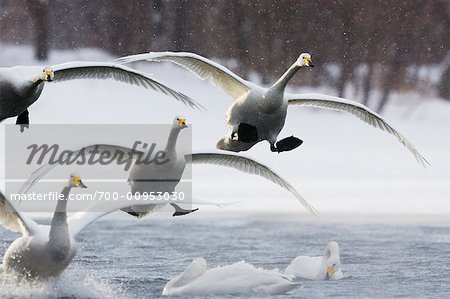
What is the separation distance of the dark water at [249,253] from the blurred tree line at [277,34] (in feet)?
22.3

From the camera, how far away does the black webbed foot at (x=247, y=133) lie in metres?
10.2

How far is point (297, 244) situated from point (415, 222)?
4.31 feet

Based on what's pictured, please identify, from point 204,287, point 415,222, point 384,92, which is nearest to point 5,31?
point 384,92

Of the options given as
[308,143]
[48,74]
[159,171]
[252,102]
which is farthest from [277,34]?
[48,74]

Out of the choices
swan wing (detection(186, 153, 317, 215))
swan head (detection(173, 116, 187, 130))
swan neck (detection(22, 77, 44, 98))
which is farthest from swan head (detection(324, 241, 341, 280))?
swan neck (detection(22, 77, 44, 98))

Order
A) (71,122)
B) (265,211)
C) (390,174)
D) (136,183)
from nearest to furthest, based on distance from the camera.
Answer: (136,183) < (265,211) < (390,174) < (71,122)

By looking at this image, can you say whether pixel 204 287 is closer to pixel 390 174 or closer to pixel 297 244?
pixel 297 244

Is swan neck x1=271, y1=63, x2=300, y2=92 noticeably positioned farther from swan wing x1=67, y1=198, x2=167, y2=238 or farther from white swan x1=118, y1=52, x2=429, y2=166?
swan wing x1=67, y1=198, x2=167, y2=238

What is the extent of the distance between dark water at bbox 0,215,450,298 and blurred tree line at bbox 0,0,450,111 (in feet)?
22.3

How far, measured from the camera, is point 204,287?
35.1 ft

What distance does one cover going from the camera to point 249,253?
1252cm

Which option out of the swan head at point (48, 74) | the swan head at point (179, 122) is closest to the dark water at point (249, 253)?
the swan head at point (179, 122)

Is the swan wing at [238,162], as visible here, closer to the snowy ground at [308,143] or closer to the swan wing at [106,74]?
the swan wing at [106,74]

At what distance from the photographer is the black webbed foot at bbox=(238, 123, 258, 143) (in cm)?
1018
